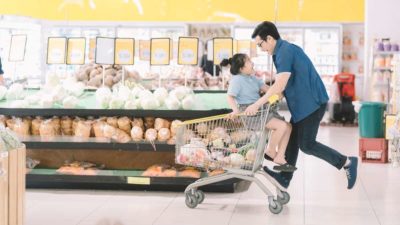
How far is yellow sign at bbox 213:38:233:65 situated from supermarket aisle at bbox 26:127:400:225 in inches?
61.8

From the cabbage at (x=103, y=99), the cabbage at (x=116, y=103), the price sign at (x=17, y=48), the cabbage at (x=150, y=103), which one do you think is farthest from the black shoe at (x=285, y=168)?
the price sign at (x=17, y=48)

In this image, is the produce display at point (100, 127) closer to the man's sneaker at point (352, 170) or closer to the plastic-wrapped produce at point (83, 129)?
the plastic-wrapped produce at point (83, 129)

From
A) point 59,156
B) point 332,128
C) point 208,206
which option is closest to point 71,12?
point 332,128

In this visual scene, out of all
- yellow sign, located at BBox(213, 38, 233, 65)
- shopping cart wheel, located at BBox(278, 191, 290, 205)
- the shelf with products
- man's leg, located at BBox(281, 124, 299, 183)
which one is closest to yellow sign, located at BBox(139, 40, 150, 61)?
yellow sign, located at BBox(213, 38, 233, 65)

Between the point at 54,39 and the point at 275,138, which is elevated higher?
the point at 54,39

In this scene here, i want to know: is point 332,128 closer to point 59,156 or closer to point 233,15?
point 233,15

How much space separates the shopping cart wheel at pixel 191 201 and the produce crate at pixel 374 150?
3.63m

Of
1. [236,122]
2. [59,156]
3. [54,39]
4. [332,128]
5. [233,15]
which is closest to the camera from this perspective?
[236,122]

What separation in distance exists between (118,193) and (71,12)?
36.2 ft

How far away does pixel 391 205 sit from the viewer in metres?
5.70

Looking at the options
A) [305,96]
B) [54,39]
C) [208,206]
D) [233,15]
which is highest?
[233,15]

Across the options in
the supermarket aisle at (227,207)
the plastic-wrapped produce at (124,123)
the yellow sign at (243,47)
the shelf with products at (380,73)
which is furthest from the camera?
the shelf with products at (380,73)

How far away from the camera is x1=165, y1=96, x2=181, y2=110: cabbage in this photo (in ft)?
20.3

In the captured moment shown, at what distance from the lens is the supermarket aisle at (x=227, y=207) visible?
5.11 metres
